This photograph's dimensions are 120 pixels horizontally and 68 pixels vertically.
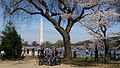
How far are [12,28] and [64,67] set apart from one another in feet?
44.7

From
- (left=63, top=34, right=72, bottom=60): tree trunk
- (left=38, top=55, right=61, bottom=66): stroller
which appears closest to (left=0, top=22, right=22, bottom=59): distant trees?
(left=63, top=34, right=72, bottom=60): tree trunk

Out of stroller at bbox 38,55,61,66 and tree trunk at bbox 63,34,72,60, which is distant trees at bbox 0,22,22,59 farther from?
stroller at bbox 38,55,61,66

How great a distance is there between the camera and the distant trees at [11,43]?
1522 inches

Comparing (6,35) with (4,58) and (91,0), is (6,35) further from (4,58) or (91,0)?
(91,0)

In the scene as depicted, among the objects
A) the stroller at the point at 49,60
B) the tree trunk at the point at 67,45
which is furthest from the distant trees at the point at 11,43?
the stroller at the point at 49,60

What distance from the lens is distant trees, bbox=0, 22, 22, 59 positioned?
38.7 m

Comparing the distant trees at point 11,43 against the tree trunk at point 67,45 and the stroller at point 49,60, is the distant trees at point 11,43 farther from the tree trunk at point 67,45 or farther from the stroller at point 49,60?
the stroller at point 49,60

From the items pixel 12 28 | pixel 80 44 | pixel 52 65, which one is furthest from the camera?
pixel 80 44

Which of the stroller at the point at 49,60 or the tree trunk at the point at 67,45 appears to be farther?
the tree trunk at the point at 67,45

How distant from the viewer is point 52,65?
29391 mm

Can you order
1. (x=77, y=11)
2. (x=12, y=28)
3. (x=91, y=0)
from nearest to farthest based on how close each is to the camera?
(x=91, y=0) < (x=77, y=11) < (x=12, y=28)

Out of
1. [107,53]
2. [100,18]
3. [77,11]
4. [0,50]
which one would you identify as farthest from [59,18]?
[0,50]

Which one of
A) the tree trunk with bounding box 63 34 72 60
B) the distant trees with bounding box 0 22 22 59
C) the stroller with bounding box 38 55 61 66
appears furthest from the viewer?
the distant trees with bounding box 0 22 22 59

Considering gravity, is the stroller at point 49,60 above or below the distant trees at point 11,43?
below
